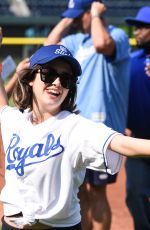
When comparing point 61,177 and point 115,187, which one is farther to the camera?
point 115,187

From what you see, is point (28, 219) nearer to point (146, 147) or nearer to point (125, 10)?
point (146, 147)

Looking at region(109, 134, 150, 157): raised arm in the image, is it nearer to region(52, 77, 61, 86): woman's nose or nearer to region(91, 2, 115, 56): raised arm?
region(52, 77, 61, 86): woman's nose

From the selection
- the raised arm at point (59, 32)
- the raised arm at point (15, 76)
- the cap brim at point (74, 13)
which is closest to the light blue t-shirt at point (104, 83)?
the cap brim at point (74, 13)

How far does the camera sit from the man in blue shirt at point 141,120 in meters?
5.45

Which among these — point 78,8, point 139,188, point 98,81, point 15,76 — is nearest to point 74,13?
point 78,8

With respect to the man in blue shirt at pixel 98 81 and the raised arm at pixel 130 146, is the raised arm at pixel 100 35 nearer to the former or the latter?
the man in blue shirt at pixel 98 81

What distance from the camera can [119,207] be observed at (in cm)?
658

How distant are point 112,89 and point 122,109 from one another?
181 mm

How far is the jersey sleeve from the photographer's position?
317cm

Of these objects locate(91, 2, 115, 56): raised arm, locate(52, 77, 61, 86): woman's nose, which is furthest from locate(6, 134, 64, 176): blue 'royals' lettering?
locate(91, 2, 115, 56): raised arm

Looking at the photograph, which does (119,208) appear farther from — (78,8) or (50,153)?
(50,153)

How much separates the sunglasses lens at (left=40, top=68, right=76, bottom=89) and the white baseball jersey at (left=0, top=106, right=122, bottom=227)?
144mm

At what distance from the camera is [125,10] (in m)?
16.0

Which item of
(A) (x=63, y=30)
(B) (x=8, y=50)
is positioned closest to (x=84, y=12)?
(A) (x=63, y=30)
